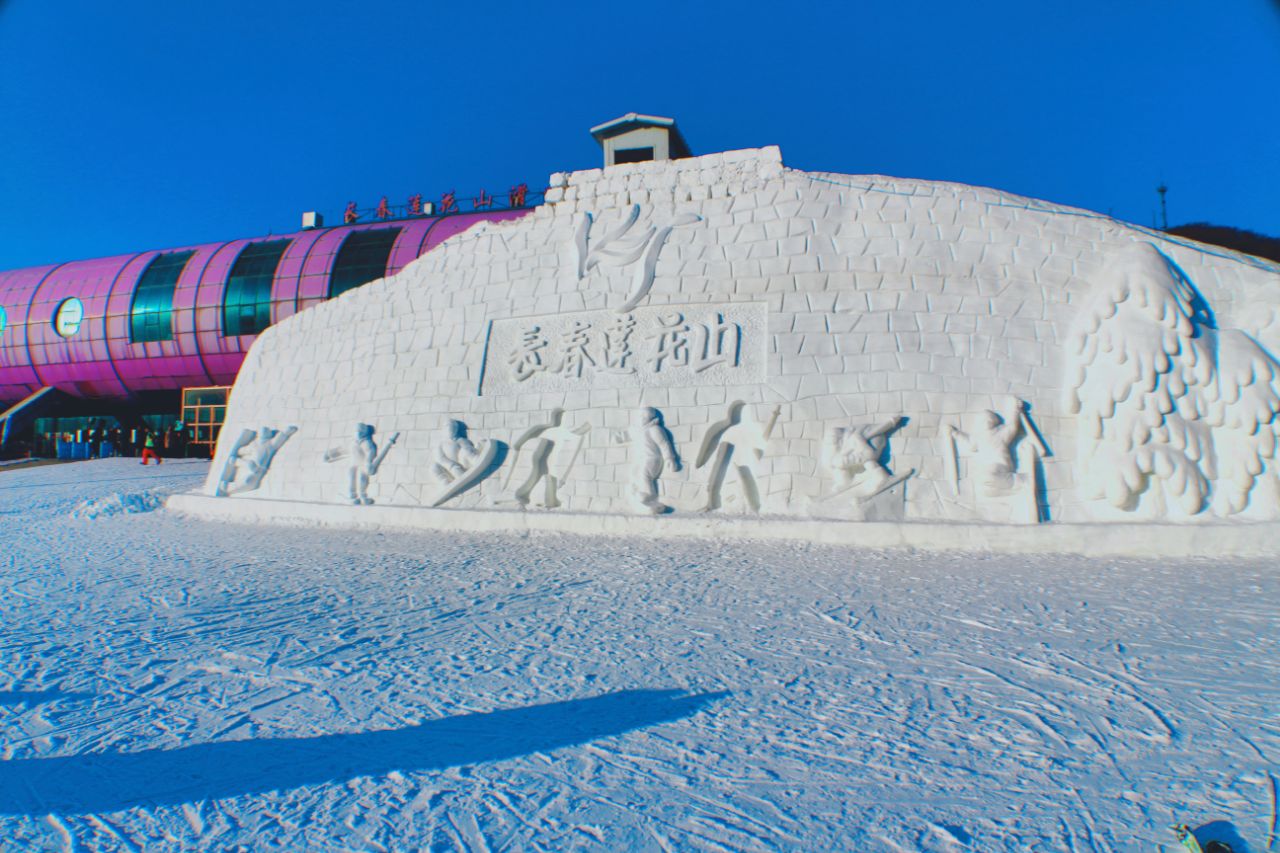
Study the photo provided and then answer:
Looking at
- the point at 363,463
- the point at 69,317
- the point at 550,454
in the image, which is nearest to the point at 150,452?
the point at 69,317

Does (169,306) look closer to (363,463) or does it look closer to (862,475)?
(363,463)

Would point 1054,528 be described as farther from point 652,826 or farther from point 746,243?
point 652,826

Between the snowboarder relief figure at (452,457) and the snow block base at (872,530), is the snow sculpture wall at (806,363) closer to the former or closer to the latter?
the snowboarder relief figure at (452,457)

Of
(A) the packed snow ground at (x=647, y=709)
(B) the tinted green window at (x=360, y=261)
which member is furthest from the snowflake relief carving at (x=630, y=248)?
(B) the tinted green window at (x=360, y=261)

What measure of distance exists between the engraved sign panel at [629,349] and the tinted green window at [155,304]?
18.3 m

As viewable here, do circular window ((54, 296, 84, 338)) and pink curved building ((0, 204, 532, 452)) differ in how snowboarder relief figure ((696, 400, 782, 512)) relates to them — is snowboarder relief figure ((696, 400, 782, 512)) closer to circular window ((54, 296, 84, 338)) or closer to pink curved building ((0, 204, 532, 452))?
pink curved building ((0, 204, 532, 452))

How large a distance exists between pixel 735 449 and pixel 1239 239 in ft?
59.5

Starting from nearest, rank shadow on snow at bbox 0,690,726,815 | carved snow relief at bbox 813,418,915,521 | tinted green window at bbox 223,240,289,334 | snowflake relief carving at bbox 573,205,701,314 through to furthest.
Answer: shadow on snow at bbox 0,690,726,815, carved snow relief at bbox 813,418,915,521, snowflake relief carving at bbox 573,205,701,314, tinted green window at bbox 223,240,289,334

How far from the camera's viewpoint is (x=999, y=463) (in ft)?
18.0

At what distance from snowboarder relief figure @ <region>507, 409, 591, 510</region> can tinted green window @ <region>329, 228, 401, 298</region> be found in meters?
14.8

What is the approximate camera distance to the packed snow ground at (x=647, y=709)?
1.73 metres

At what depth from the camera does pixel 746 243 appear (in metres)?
6.90

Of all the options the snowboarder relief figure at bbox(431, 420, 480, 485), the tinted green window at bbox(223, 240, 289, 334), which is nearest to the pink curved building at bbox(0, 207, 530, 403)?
the tinted green window at bbox(223, 240, 289, 334)

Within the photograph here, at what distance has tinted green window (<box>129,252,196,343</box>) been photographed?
20.7m
